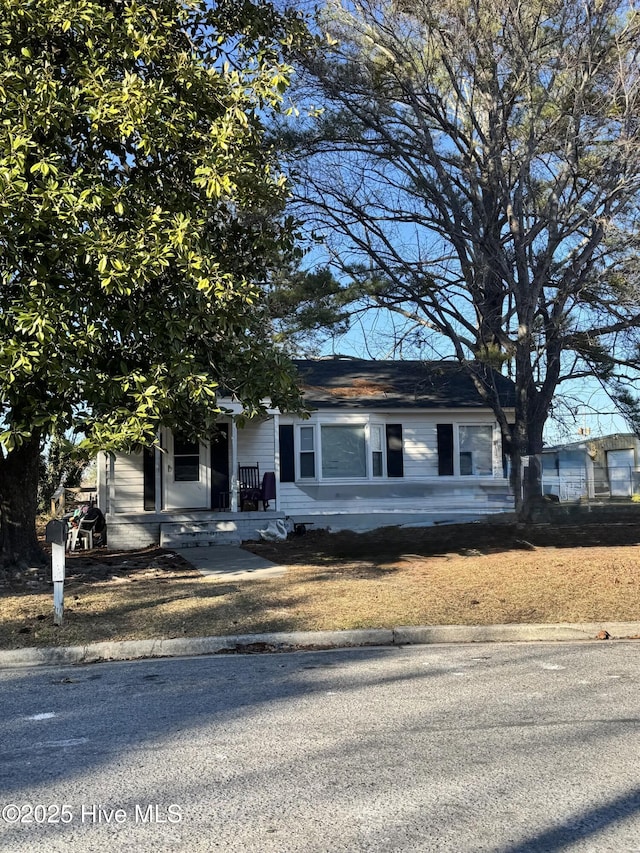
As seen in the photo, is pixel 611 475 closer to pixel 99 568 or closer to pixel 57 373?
pixel 99 568

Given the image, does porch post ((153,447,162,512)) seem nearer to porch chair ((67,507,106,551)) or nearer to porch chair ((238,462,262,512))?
porch chair ((67,507,106,551))

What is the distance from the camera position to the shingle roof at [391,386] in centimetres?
2055

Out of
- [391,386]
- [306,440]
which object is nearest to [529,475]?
[391,386]

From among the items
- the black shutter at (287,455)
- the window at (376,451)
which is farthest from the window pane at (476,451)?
the black shutter at (287,455)

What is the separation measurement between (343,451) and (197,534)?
5136 millimetres

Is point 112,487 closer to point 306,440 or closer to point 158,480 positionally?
point 158,480

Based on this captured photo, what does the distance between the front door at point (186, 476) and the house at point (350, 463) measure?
24 mm

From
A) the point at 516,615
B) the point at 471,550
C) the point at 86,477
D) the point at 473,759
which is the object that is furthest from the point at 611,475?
the point at 86,477

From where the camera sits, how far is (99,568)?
1327 cm

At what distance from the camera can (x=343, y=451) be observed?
20.4 meters

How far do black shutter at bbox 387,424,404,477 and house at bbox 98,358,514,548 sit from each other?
3 centimetres

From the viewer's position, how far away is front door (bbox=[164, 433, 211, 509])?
1852 cm

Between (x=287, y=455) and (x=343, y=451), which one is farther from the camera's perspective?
(x=343, y=451)

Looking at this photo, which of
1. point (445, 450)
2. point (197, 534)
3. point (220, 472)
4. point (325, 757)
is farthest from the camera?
point (445, 450)
